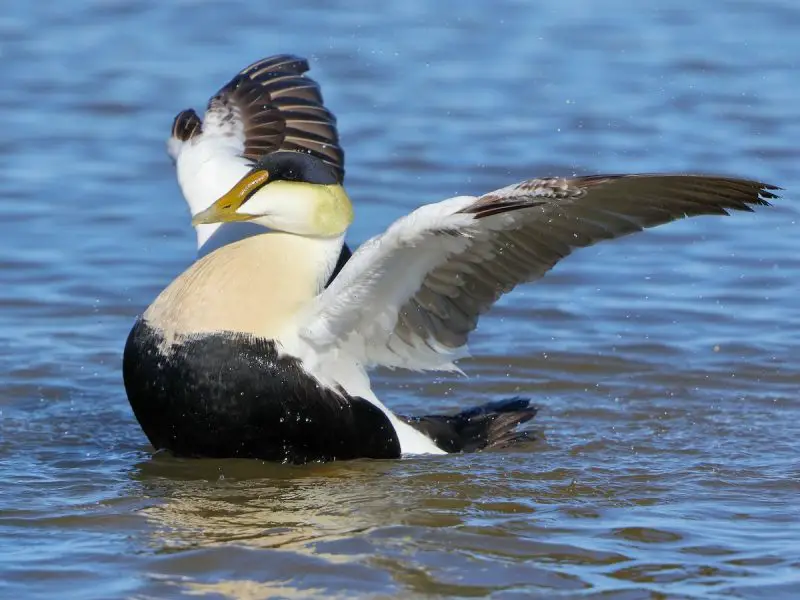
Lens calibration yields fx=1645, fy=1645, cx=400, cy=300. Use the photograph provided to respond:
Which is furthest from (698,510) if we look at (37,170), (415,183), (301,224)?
(37,170)

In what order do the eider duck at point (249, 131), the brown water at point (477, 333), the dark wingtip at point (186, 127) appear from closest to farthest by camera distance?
the brown water at point (477, 333)
the eider duck at point (249, 131)
the dark wingtip at point (186, 127)

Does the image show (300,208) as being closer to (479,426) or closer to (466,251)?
(466,251)

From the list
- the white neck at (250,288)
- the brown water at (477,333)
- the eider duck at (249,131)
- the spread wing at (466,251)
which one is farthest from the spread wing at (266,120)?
the spread wing at (466,251)

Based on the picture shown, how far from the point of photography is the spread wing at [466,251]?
5453 mm

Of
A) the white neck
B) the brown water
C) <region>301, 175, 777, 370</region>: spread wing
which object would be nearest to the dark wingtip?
the brown water

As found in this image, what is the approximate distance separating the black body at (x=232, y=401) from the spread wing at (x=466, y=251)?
20cm

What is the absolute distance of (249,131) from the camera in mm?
7629

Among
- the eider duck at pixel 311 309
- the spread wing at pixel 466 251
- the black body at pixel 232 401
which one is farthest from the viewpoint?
the black body at pixel 232 401

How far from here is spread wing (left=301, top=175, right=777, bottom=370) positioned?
5453 mm

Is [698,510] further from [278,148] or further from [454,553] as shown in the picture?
[278,148]

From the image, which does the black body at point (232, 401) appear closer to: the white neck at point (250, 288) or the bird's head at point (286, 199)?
the white neck at point (250, 288)

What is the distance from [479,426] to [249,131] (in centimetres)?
186

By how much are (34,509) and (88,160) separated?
5.46 metres

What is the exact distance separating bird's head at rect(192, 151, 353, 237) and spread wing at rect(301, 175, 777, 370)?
0.29 metres
